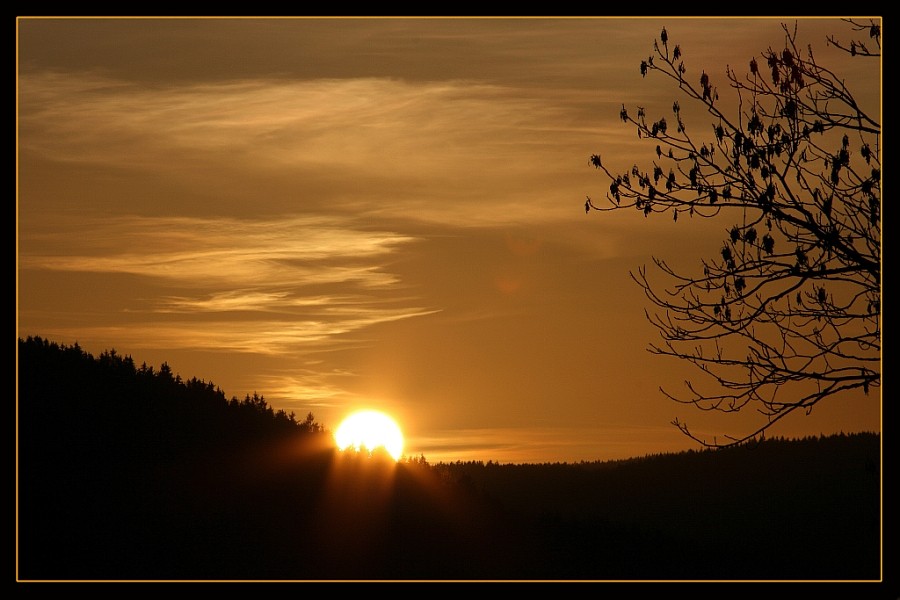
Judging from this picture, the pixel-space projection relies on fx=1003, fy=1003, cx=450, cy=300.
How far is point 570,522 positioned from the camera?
18859 millimetres

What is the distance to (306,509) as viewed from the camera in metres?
19.0

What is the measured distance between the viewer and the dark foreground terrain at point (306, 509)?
1628 cm

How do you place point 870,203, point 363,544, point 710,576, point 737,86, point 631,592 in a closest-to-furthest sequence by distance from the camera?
point 870,203
point 737,86
point 631,592
point 710,576
point 363,544

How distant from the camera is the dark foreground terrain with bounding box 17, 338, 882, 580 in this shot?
641 inches

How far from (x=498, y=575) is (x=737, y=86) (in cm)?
943

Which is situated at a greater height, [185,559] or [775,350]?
[775,350]

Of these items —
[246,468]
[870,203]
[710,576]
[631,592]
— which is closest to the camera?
[870,203]

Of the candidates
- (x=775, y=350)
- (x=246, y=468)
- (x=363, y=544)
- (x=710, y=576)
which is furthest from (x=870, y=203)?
(x=246, y=468)

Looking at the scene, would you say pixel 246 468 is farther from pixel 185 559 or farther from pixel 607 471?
pixel 607 471

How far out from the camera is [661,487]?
23.8 meters
